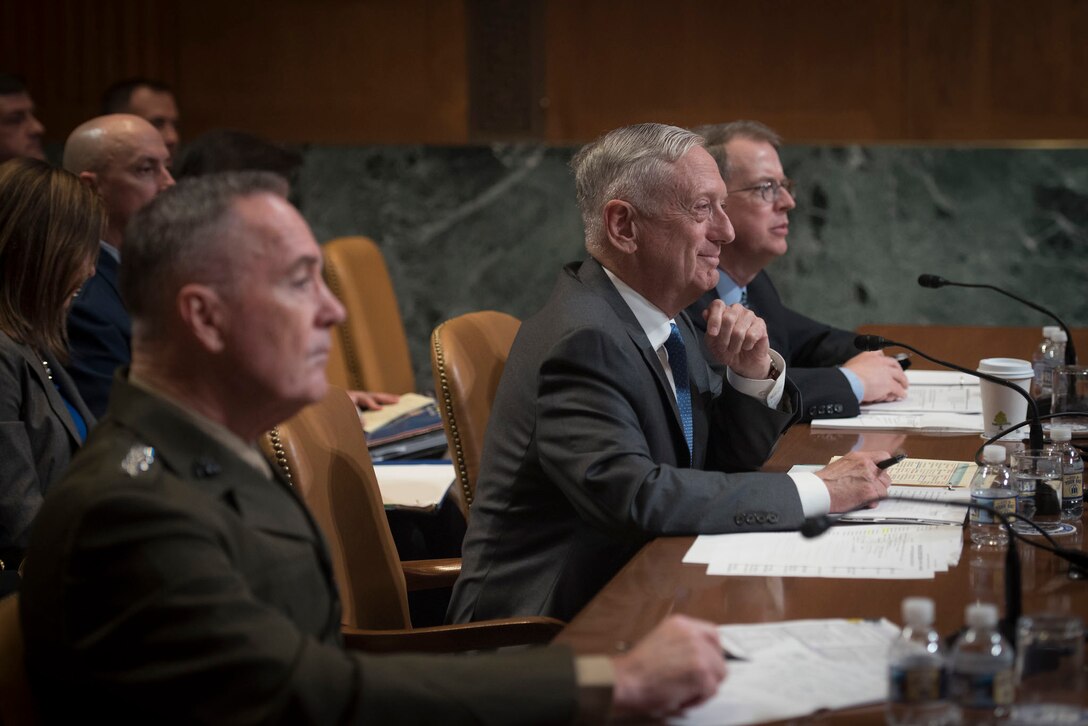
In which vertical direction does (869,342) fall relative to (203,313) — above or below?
below

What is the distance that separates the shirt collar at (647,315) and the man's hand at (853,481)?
0.38 meters

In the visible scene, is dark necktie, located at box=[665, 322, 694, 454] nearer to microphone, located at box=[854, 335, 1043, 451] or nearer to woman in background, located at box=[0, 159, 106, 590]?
microphone, located at box=[854, 335, 1043, 451]

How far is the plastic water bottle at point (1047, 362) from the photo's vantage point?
3.03 meters

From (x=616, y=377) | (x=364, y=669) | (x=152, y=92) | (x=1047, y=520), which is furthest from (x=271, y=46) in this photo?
(x=364, y=669)

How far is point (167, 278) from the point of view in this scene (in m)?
1.42

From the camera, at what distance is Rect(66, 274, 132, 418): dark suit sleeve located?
3.42 metres

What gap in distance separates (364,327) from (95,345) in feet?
3.98

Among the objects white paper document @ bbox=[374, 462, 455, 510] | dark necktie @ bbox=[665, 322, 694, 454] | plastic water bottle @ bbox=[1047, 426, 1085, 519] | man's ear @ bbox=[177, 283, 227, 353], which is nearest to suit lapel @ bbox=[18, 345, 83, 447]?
white paper document @ bbox=[374, 462, 455, 510]

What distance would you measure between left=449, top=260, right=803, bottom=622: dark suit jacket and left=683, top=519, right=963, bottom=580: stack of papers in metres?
0.06

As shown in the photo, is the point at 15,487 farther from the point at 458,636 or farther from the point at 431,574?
the point at 458,636

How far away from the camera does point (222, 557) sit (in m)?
1.32

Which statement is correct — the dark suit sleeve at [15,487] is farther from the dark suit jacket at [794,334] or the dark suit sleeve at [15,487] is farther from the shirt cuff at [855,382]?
the shirt cuff at [855,382]

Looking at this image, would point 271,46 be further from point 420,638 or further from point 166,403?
point 166,403

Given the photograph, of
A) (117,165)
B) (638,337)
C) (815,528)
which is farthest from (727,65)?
(815,528)
